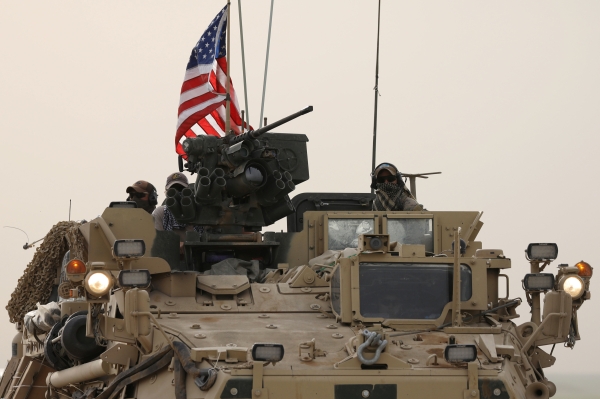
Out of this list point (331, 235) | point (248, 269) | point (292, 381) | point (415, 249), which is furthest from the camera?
point (331, 235)

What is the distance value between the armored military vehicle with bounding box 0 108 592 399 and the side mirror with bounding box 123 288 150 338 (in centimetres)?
2

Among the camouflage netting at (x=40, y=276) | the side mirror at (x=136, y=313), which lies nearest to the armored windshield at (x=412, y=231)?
the side mirror at (x=136, y=313)

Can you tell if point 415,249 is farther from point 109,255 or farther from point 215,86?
point 215,86

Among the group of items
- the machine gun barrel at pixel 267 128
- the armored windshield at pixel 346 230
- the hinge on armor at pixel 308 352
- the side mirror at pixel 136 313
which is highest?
the machine gun barrel at pixel 267 128

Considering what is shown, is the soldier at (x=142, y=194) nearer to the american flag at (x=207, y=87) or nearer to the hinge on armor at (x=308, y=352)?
the american flag at (x=207, y=87)

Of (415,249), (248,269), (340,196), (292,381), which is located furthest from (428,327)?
(340,196)

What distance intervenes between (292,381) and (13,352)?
726 cm

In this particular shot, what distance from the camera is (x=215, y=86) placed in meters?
18.3

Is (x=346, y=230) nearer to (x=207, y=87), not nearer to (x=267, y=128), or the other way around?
(x=267, y=128)

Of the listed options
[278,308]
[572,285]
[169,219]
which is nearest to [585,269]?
[572,285]

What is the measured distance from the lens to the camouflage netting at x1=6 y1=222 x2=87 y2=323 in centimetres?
Answer: 1611

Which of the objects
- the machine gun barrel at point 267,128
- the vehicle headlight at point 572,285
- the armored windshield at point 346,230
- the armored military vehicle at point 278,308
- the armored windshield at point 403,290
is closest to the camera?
the armored military vehicle at point 278,308

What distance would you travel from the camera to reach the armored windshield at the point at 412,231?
47.1 ft

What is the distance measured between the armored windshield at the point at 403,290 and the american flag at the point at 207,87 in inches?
282
